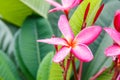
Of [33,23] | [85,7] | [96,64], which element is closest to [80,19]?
[85,7]

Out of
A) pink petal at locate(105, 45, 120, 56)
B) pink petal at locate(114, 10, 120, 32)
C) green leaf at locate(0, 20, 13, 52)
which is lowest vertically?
green leaf at locate(0, 20, 13, 52)

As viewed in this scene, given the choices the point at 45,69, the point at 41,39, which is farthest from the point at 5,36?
the point at 45,69

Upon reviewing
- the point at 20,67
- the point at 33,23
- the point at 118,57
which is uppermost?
the point at 118,57

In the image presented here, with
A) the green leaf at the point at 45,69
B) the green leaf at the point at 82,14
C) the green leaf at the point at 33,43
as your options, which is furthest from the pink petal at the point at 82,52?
the green leaf at the point at 33,43

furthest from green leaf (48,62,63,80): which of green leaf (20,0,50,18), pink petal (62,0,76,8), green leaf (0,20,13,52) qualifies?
green leaf (0,20,13,52)

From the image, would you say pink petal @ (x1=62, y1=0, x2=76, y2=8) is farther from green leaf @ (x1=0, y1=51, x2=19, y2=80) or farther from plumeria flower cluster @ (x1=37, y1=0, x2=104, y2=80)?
green leaf @ (x1=0, y1=51, x2=19, y2=80)

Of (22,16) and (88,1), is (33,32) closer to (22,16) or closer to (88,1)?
(22,16)

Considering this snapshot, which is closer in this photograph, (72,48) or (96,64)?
(72,48)
